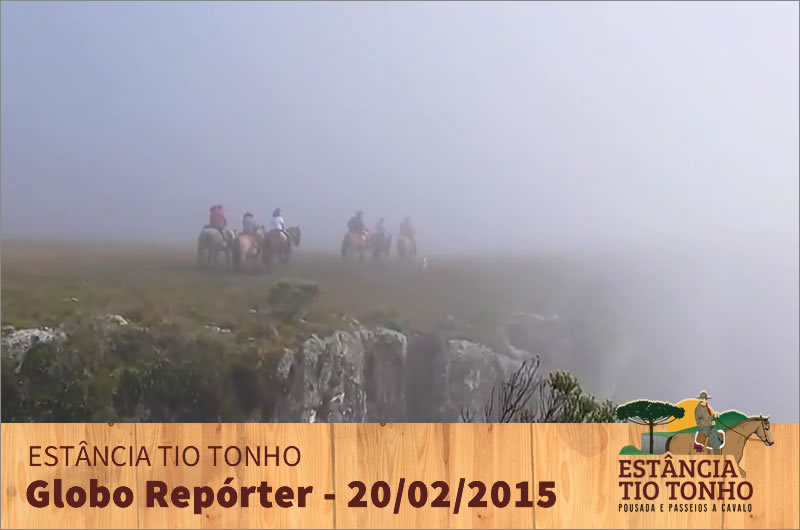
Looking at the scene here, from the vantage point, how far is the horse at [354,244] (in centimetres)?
439

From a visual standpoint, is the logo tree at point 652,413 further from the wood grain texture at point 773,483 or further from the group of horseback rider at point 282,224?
the group of horseback rider at point 282,224

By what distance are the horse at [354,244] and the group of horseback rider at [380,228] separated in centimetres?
2

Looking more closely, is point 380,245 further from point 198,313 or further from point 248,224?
point 198,313

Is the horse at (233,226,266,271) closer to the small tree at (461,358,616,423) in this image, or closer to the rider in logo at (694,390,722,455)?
the small tree at (461,358,616,423)

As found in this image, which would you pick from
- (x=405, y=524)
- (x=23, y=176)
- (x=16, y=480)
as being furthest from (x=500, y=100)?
(x=16, y=480)

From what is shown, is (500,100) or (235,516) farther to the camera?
(500,100)

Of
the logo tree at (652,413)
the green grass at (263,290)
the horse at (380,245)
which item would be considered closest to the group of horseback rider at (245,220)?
the green grass at (263,290)

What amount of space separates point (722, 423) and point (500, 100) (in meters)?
2.33

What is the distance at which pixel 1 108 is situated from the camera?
4.37m

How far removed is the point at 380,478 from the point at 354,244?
1.76 m

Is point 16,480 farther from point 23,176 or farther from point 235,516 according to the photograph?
point 23,176

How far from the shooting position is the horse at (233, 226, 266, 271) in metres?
4.38

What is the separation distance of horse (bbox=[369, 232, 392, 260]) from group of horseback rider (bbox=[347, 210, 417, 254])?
1 centimetres

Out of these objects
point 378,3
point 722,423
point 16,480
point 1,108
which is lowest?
point 16,480
